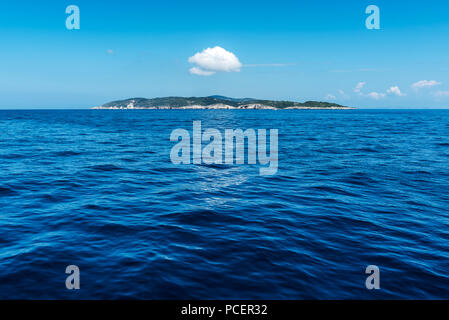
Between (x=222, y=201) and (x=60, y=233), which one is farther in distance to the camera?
(x=222, y=201)

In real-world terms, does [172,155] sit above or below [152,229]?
above

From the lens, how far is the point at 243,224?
12.0m

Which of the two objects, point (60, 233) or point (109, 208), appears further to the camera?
point (109, 208)

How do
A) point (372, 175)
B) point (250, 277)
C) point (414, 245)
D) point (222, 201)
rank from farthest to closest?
point (372, 175)
point (222, 201)
point (414, 245)
point (250, 277)

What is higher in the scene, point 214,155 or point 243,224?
point 214,155

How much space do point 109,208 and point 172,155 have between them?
16.8 m

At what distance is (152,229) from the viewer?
1130cm

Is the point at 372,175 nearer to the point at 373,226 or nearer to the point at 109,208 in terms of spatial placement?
the point at 373,226

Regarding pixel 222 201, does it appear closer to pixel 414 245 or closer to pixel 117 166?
pixel 414 245

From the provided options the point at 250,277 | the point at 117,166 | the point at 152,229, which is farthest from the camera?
the point at 117,166

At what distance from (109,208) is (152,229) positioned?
3559 millimetres
